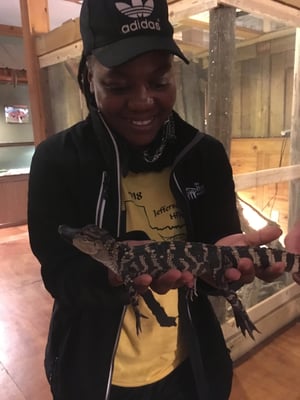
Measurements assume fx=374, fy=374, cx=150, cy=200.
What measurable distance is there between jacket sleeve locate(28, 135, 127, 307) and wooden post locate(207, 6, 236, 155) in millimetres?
1125

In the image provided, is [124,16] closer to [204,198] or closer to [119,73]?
[119,73]

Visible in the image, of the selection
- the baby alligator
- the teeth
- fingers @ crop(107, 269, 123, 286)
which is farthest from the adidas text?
fingers @ crop(107, 269, 123, 286)

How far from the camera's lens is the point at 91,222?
98cm

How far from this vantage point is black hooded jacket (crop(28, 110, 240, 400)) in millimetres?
925

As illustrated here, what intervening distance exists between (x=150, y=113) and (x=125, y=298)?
18.0 inches

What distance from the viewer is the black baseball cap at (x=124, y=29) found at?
2.79ft

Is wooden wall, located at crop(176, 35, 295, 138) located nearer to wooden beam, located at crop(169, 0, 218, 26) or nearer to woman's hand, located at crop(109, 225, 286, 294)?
wooden beam, located at crop(169, 0, 218, 26)

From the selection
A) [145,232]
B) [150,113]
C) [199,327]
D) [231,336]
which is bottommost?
[231,336]

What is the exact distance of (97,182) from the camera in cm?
95

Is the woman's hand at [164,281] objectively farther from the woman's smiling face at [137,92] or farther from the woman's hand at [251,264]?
the woman's smiling face at [137,92]

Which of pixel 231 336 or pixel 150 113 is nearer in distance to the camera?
pixel 150 113

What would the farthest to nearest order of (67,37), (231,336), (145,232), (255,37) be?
(67,37), (231,336), (255,37), (145,232)

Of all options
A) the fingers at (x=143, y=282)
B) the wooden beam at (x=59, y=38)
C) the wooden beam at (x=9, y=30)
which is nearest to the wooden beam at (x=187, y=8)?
the wooden beam at (x=59, y=38)

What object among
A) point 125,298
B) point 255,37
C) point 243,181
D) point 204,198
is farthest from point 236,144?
point 125,298
